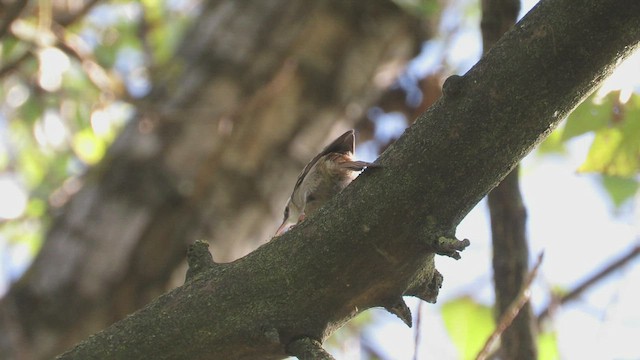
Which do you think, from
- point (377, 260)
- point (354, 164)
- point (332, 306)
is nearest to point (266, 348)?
point (332, 306)

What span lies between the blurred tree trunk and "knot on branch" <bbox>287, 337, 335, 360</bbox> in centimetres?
182

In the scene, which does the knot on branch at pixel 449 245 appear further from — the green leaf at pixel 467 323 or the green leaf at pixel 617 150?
the green leaf at pixel 467 323

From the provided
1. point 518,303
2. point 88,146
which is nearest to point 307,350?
point 518,303

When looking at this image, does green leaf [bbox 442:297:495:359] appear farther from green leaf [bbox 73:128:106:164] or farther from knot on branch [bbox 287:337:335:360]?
green leaf [bbox 73:128:106:164]

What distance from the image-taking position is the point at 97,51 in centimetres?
454

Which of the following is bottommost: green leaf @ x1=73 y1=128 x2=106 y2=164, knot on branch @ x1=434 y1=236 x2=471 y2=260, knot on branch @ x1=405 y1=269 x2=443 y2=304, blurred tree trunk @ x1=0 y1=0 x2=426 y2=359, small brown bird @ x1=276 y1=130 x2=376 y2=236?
knot on branch @ x1=434 y1=236 x2=471 y2=260

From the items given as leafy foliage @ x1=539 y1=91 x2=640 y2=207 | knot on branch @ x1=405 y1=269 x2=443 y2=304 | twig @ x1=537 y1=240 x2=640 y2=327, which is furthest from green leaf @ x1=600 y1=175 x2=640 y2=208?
knot on branch @ x1=405 y1=269 x2=443 y2=304

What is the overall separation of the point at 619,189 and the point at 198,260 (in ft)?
6.11

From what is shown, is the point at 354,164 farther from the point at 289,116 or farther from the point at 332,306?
the point at 289,116

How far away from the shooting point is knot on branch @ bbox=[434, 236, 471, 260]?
1.22 meters

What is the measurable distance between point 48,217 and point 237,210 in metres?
1.08

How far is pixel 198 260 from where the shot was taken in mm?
1473

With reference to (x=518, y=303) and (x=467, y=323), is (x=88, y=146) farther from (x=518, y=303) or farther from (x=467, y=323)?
(x=518, y=303)

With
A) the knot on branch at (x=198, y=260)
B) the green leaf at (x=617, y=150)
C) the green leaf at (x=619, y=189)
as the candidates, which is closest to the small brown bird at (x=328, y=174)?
the knot on branch at (x=198, y=260)
